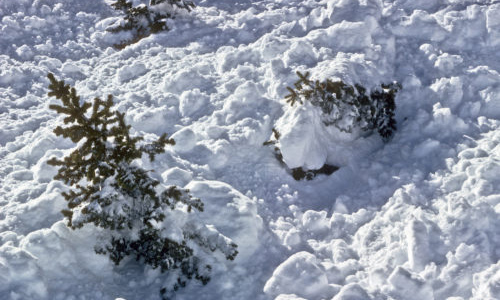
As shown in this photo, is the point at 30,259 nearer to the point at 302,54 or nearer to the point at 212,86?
the point at 212,86

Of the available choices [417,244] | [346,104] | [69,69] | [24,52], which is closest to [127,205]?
[417,244]

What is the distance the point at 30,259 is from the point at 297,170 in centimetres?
369

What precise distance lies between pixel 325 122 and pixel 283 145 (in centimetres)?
86

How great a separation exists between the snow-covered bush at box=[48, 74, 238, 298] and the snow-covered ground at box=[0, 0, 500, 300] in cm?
23

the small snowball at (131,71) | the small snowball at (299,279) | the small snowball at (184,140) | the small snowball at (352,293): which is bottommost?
the small snowball at (299,279)

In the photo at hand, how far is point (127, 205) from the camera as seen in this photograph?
176 inches

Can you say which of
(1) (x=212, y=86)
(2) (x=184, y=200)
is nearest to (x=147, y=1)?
(1) (x=212, y=86)

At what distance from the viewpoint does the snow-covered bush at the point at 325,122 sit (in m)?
6.27

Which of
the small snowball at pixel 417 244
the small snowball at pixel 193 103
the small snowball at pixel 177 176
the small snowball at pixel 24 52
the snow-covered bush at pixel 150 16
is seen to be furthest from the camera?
the snow-covered bush at pixel 150 16

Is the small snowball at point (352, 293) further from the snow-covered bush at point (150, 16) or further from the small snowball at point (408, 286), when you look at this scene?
the snow-covered bush at point (150, 16)

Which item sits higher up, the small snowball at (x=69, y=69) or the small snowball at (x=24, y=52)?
the small snowball at (x=24, y=52)

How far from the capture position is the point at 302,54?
26.7 ft

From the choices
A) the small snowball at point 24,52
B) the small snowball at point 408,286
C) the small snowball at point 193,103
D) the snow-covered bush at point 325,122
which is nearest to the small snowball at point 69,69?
the small snowball at point 24,52

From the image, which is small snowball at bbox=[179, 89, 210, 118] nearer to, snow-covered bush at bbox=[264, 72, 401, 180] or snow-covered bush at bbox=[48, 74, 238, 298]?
snow-covered bush at bbox=[264, 72, 401, 180]
